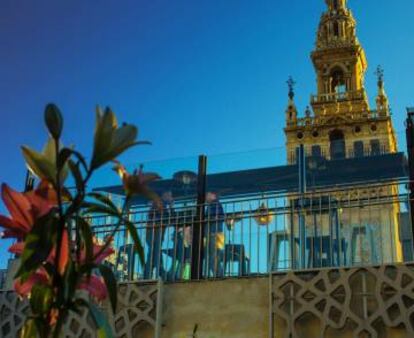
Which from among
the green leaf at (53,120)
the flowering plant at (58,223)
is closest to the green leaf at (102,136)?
the flowering plant at (58,223)

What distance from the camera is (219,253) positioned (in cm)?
705

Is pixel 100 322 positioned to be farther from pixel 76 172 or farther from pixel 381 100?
pixel 381 100

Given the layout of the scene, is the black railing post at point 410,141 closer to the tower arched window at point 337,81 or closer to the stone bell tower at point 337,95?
the stone bell tower at point 337,95

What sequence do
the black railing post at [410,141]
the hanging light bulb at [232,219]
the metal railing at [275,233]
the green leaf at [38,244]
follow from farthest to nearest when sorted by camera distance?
the hanging light bulb at [232,219] < the black railing post at [410,141] < the metal railing at [275,233] < the green leaf at [38,244]

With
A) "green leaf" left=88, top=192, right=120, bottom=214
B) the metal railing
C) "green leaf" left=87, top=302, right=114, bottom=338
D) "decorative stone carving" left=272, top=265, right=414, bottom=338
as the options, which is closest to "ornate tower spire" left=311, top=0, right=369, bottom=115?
the metal railing

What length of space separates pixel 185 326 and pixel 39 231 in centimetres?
503

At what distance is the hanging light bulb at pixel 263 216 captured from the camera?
22.6 feet

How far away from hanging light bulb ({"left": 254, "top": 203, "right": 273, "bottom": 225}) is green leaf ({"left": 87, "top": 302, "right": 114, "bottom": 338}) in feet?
16.7

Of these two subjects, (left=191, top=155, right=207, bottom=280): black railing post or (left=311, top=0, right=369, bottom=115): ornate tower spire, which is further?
(left=311, top=0, right=369, bottom=115): ornate tower spire

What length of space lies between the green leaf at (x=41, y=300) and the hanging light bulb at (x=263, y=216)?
17.1 feet

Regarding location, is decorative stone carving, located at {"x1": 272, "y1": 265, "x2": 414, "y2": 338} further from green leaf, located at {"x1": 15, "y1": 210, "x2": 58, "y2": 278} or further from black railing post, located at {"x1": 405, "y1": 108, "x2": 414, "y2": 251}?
green leaf, located at {"x1": 15, "y1": 210, "x2": 58, "y2": 278}

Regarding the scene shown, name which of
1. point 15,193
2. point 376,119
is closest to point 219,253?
point 15,193

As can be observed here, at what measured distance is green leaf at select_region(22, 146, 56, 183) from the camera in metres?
1.79

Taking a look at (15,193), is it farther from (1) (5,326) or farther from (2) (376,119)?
(2) (376,119)
